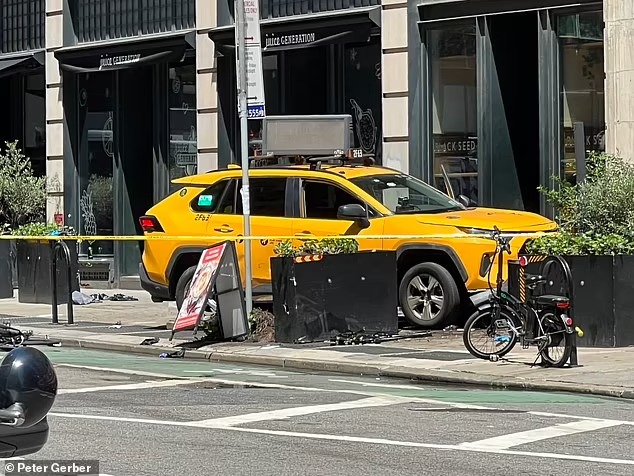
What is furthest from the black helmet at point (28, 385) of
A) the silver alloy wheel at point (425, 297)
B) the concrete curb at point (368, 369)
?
the silver alloy wheel at point (425, 297)

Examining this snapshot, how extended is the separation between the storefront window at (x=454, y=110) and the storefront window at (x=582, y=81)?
157 centimetres

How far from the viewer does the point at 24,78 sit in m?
27.8

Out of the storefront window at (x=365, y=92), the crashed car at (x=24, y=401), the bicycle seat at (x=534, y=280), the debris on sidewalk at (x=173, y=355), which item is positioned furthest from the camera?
the storefront window at (x=365, y=92)

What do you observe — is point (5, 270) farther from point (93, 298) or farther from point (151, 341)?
point (151, 341)

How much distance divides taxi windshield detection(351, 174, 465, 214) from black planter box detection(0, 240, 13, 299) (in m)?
8.06

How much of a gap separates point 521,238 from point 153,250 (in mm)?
5323

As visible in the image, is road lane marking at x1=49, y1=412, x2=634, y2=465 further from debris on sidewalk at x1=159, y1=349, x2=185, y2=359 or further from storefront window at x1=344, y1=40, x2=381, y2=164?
storefront window at x1=344, y1=40, x2=381, y2=164

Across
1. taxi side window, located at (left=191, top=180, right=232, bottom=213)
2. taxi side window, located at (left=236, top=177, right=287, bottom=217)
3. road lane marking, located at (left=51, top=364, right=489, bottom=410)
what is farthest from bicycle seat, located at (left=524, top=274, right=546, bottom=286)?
taxi side window, located at (left=191, top=180, right=232, bottom=213)

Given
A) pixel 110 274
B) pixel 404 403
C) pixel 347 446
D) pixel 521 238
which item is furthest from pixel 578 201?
pixel 110 274

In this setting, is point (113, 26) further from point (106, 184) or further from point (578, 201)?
point (578, 201)

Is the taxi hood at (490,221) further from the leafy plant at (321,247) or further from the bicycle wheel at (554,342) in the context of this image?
the bicycle wheel at (554,342)

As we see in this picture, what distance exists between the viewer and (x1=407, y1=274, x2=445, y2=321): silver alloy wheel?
15.8m

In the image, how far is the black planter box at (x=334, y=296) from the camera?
1504 cm

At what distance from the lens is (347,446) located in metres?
8.53
